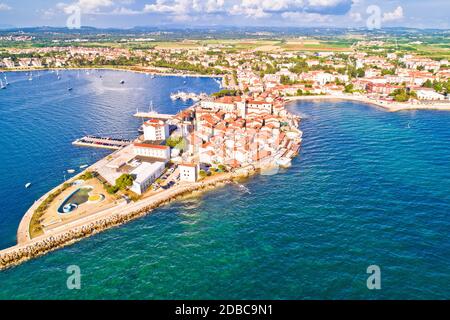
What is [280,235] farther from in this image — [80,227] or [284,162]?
[80,227]

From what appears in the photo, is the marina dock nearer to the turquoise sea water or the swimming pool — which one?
the turquoise sea water

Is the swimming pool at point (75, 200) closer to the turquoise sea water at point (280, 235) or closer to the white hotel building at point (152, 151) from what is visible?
the turquoise sea water at point (280, 235)

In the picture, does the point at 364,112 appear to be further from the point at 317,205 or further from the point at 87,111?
the point at 87,111

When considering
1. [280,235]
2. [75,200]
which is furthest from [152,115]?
[280,235]

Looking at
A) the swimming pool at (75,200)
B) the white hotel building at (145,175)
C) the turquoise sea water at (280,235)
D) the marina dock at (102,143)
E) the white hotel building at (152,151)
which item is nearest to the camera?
the turquoise sea water at (280,235)

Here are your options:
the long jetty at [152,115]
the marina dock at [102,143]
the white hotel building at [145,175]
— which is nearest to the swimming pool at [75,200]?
the white hotel building at [145,175]

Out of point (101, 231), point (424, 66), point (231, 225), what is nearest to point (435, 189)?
point (231, 225)
